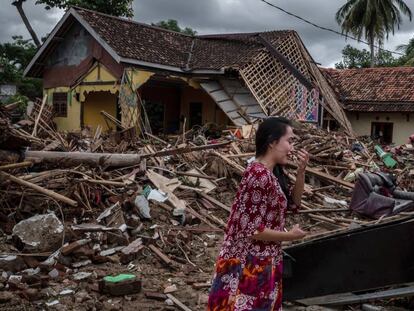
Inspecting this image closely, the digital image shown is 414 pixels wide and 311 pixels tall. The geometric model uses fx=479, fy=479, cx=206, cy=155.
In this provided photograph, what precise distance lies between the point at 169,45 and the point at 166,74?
2408 millimetres

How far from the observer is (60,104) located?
19.5m

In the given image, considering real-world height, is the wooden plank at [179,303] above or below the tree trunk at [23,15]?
below

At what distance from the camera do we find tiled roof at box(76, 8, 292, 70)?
17.1 metres

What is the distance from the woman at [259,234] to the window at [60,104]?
1746 cm

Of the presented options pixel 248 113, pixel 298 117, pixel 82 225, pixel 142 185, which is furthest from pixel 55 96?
pixel 82 225

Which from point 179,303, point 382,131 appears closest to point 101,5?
point 382,131

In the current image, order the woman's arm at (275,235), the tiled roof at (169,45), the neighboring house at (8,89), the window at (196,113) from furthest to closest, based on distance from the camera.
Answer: the neighboring house at (8,89) < the window at (196,113) < the tiled roof at (169,45) < the woman's arm at (275,235)

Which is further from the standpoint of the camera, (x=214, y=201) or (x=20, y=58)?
(x=20, y=58)

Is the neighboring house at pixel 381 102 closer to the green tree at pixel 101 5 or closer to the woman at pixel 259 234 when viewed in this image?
the green tree at pixel 101 5

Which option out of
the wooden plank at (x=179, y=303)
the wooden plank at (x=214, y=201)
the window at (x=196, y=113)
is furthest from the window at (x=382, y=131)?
the wooden plank at (x=179, y=303)

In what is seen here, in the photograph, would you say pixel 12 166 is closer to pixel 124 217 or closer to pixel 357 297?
pixel 124 217

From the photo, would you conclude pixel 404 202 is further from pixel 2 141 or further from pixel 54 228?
pixel 2 141

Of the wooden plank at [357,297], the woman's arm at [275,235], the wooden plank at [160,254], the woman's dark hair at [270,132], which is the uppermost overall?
the woman's dark hair at [270,132]

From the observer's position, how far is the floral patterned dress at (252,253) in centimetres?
267
